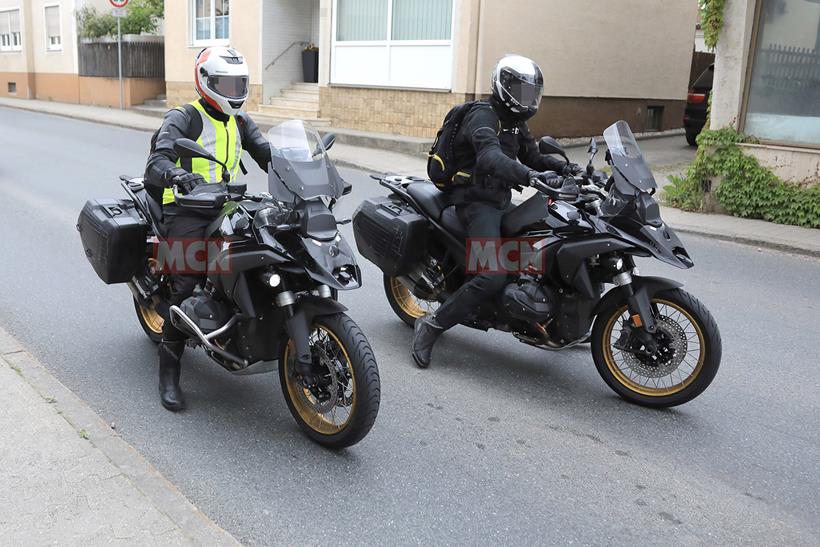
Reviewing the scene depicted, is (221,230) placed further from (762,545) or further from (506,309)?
(762,545)

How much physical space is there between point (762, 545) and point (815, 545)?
23 centimetres

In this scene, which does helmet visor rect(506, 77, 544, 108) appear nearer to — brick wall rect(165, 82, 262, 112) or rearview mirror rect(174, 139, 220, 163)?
rearview mirror rect(174, 139, 220, 163)

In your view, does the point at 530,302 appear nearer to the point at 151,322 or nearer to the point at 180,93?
the point at 151,322

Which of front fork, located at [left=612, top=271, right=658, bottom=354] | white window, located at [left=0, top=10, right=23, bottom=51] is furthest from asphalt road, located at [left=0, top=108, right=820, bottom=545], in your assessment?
white window, located at [left=0, top=10, right=23, bottom=51]

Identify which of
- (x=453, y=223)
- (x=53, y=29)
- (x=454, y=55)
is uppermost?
(x=53, y=29)

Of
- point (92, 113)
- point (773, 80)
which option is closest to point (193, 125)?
point (773, 80)

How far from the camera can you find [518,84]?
4.89m

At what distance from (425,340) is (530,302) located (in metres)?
0.87

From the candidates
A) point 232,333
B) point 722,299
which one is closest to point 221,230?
point 232,333

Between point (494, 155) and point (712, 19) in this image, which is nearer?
point (494, 155)

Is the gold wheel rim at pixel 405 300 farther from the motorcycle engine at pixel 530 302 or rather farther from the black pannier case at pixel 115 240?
the black pannier case at pixel 115 240

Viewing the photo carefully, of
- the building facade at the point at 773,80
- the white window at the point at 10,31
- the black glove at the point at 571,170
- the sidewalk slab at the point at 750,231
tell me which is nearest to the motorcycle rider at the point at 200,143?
the black glove at the point at 571,170

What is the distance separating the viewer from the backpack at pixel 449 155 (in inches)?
206

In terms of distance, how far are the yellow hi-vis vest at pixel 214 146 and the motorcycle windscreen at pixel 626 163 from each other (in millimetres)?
2200
